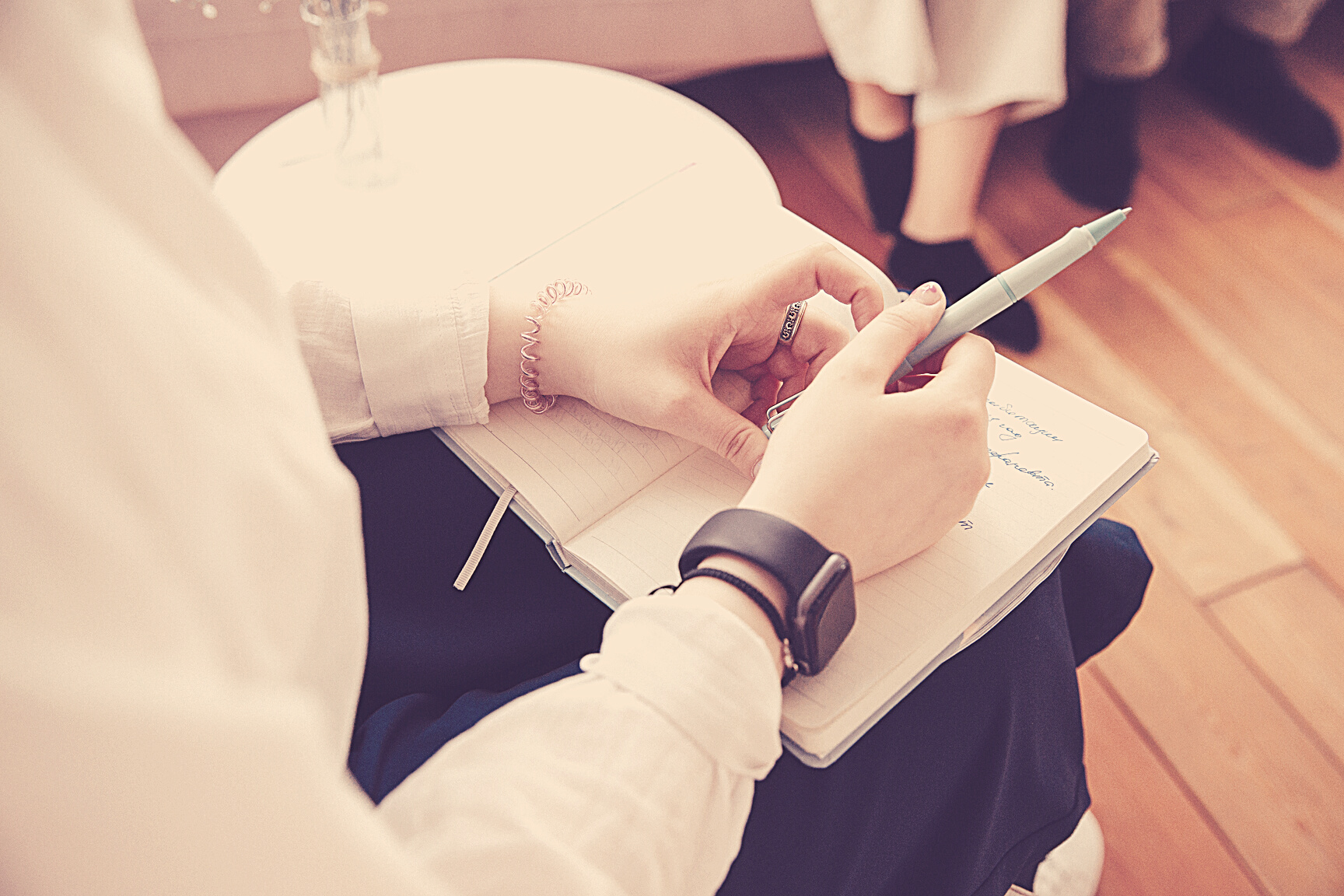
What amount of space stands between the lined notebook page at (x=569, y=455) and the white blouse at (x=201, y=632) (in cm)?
13

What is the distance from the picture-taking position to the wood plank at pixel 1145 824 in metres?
0.88

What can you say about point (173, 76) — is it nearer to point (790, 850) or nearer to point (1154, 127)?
point (790, 850)

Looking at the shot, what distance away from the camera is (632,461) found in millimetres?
542

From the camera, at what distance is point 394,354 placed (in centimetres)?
54

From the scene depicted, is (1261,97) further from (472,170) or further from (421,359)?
(421,359)

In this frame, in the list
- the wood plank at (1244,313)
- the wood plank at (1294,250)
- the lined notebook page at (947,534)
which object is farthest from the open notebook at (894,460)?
the wood plank at (1294,250)

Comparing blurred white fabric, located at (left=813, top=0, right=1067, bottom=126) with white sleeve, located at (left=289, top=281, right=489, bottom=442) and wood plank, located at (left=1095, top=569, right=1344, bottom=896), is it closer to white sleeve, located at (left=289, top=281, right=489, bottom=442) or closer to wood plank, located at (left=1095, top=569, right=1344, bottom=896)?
wood plank, located at (left=1095, top=569, right=1344, bottom=896)

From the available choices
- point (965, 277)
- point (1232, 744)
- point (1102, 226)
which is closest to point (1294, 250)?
point (965, 277)

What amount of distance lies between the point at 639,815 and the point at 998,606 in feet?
0.77

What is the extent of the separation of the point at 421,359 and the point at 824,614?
0.28m

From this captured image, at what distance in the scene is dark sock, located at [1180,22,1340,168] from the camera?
61.6 inches

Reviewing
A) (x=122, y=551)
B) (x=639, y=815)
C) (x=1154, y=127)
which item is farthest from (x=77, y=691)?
(x=1154, y=127)

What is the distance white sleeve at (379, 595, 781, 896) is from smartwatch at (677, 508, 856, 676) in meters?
0.03

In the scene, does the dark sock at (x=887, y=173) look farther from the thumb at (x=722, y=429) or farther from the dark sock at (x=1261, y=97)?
the thumb at (x=722, y=429)
